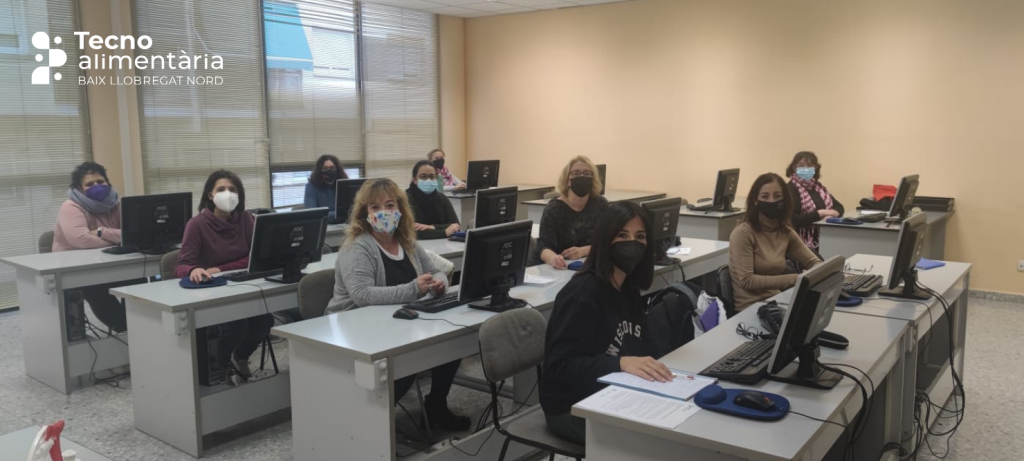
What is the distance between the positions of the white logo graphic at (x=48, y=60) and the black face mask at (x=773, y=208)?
5529 mm

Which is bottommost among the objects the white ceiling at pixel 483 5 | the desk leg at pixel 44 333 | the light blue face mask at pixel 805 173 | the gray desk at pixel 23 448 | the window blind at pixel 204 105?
the desk leg at pixel 44 333

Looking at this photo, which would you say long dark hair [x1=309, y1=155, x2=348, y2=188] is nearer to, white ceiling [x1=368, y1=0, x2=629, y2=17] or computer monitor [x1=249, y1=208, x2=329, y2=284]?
computer monitor [x1=249, y1=208, x2=329, y2=284]

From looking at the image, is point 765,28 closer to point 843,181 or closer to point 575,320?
point 843,181

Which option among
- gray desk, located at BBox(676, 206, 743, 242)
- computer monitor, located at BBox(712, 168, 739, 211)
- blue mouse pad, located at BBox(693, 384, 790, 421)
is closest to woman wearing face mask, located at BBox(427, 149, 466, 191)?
gray desk, located at BBox(676, 206, 743, 242)

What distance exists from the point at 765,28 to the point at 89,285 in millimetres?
6151

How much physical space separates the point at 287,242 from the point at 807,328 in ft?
8.14

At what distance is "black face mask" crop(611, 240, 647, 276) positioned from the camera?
7.95ft

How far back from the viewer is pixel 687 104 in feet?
25.8

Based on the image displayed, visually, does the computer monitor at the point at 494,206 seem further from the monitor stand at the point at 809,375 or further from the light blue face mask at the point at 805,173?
the monitor stand at the point at 809,375

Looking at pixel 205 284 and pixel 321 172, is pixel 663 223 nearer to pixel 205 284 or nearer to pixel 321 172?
pixel 205 284

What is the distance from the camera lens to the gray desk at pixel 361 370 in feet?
8.41

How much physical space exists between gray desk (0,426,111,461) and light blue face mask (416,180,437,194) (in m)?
3.51

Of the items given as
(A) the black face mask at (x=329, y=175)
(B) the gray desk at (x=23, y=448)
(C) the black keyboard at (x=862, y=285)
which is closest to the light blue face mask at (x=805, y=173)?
(C) the black keyboard at (x=862, y=285)

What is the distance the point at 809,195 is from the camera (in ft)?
19.4
